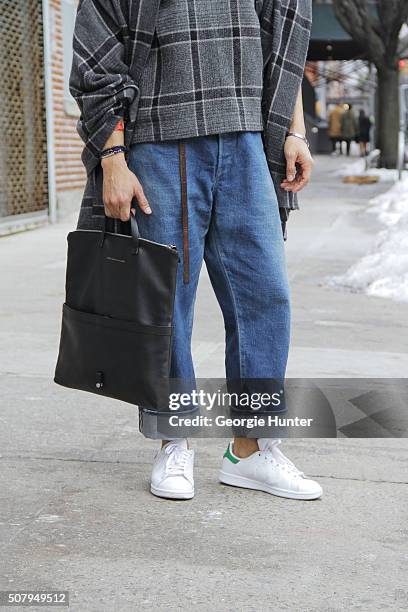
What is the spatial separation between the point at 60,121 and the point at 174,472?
10283 millimetres

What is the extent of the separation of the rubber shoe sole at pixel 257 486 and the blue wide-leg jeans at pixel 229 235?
0.98ft

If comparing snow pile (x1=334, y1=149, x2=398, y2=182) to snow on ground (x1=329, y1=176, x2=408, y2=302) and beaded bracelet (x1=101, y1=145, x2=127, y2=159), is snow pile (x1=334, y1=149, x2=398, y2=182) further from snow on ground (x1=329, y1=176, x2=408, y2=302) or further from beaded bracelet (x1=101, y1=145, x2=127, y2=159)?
beaded bracelet (x1=101, y1=145, x2=127, y2=159)

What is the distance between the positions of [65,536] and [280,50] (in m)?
1.59

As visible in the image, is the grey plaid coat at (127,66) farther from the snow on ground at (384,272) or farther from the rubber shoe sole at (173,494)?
the snow on ground at (384,272)

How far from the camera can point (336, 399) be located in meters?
4.59

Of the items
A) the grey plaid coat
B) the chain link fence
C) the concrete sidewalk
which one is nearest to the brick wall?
the chain link fence

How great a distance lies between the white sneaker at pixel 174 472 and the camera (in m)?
3.29

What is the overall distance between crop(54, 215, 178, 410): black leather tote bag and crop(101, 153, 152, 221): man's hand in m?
0.05

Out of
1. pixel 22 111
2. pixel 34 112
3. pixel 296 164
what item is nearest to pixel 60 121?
pixel 34 112

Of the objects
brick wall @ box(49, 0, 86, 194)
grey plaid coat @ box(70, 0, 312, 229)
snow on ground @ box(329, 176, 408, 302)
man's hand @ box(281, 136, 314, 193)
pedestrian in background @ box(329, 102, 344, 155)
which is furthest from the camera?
pedestrian in background @ box(329, 102, 344, 155)

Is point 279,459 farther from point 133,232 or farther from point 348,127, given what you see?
point 348,127

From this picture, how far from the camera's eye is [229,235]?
323cm

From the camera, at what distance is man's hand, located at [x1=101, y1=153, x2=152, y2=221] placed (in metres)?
3.06

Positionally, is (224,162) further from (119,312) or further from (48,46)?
(48,46)
